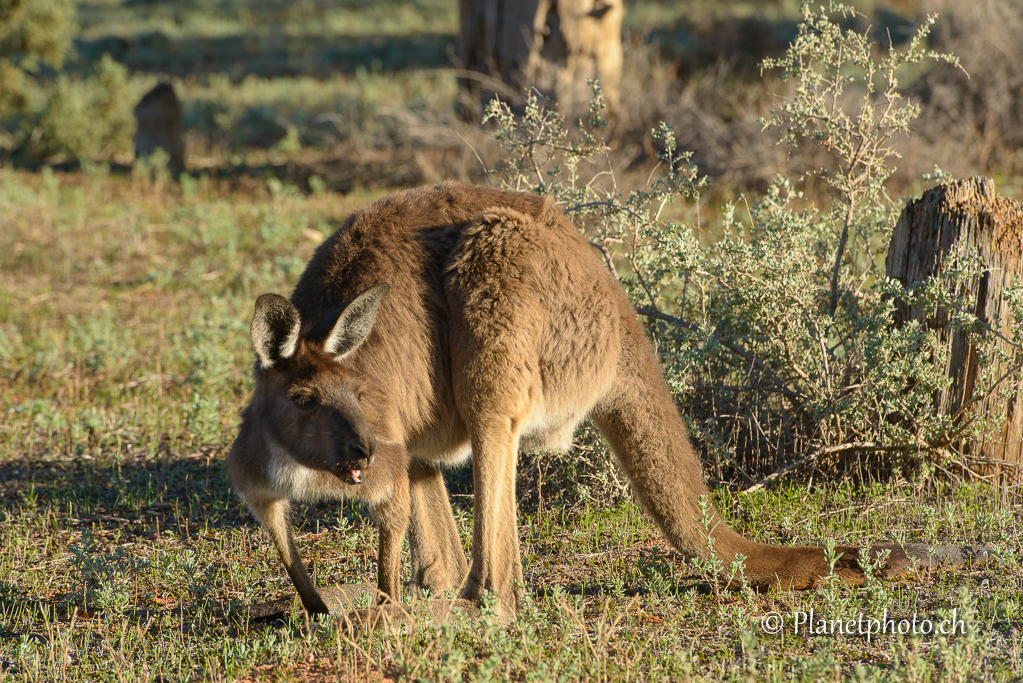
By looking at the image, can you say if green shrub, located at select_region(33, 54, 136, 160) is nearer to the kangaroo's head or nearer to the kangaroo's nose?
the kangaroo's head

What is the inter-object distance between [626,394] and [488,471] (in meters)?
0.70

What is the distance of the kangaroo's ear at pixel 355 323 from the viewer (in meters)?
3.25

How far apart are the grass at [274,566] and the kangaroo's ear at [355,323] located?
1.01 metres

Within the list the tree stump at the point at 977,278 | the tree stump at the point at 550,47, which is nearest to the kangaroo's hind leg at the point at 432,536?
the tree stump at the point at 977,278

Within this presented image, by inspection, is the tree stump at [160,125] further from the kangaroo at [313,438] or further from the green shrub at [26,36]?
the kangaroo at [313,438]

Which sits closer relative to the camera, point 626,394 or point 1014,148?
point 626,394

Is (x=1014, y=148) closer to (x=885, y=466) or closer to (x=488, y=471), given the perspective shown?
(x=885, y=466)

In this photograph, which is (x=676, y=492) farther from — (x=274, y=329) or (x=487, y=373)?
(x=274, y=329)

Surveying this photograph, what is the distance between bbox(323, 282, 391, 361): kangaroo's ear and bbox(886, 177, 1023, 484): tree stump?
264 centimetres

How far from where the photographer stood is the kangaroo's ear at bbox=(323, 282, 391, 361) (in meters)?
3.25

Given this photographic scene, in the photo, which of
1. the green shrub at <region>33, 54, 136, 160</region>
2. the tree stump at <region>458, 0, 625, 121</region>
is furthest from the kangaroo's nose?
the green shrub at <region>33, 54, 136, 160</region>

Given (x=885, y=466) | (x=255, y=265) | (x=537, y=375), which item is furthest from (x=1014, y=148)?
(x=537, y=375)

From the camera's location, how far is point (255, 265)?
9305mm

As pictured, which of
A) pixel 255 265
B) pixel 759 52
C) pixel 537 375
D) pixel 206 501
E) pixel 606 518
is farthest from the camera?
pixel 759 52
